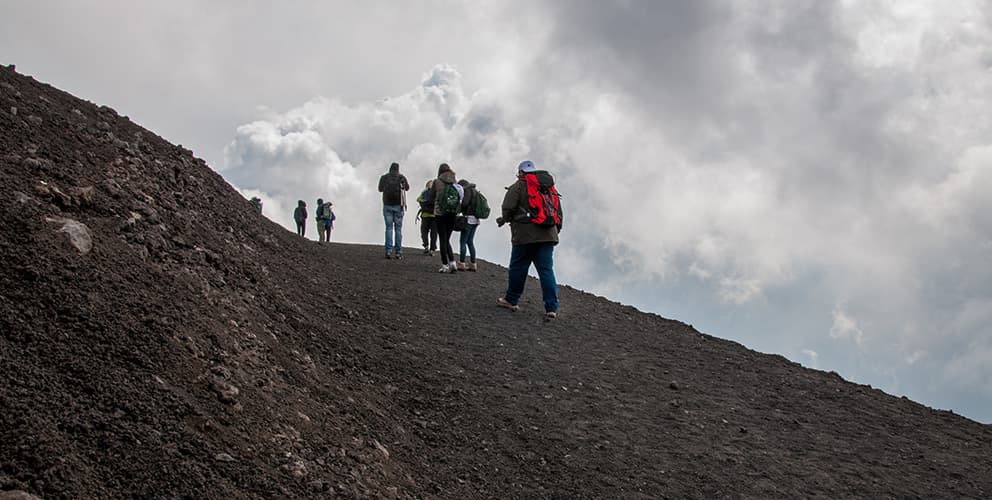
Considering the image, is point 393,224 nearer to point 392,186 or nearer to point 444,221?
point 392,186

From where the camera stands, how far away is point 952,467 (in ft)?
23.8

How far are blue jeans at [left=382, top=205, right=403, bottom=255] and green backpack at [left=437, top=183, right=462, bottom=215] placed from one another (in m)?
1.97

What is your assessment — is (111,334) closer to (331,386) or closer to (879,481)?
(331,386)

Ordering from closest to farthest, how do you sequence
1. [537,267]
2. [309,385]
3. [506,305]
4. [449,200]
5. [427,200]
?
[309,385]
[537,267]
[506,305]
[449,200]
[427,200]

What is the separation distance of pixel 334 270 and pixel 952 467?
9611mm

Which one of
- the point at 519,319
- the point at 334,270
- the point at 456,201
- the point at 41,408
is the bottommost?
the point at 41,408

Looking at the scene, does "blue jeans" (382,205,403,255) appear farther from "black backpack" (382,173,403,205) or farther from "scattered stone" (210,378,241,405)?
"scattered stone" (210,378,241,405)

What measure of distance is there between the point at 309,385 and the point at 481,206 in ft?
30.8

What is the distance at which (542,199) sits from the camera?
1090 cm

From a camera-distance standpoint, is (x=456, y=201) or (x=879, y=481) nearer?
(x=879, y=481)

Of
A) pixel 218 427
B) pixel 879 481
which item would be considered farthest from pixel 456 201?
pixel 218 427

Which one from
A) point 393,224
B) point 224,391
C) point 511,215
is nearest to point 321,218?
point 393,224

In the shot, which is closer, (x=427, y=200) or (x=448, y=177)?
(x=448, y=177)

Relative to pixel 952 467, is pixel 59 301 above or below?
above
